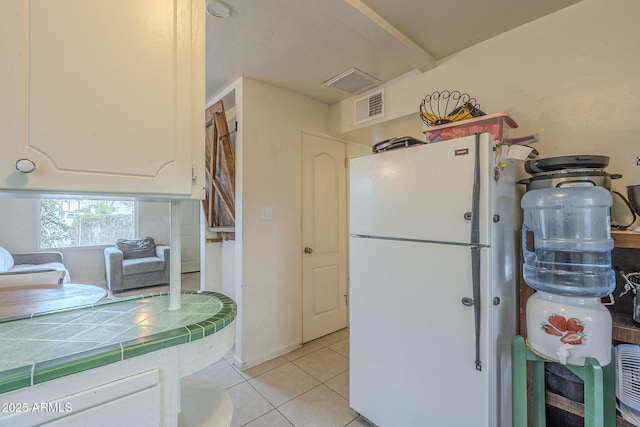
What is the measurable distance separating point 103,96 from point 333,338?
109 inches

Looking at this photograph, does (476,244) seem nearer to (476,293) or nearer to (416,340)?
(476,293)

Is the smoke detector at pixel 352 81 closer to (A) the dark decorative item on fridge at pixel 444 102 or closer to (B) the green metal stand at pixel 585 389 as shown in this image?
(A) the dark decorative item on fridge at pixel 444 102

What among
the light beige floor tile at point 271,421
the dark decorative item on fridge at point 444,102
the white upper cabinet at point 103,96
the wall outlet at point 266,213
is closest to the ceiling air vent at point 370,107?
the dark decorative item on fridge at point 444,102

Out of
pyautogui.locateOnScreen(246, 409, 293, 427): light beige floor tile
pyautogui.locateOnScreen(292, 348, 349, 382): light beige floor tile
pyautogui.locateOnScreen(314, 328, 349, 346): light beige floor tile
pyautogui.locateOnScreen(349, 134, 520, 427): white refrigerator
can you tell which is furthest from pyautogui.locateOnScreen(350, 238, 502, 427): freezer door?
pyautogui.locateOnScreen(314, 328, 349, 346): light beige floor tile

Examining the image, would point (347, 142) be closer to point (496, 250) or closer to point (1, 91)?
point (496, 250)

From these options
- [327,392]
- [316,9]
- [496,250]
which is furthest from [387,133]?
[327,392]

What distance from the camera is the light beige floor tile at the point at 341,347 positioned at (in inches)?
102

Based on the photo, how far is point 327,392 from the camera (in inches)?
80.3

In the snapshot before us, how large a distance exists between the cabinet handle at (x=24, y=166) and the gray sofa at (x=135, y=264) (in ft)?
14.9

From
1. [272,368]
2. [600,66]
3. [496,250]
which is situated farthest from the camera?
[272,368]

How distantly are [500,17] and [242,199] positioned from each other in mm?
2158

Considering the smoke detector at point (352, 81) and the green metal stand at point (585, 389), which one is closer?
the green metal stand at point (585, 389)

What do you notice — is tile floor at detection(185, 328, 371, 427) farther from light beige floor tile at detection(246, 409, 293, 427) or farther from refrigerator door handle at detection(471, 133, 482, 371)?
refrigerator door handle at detection(471, 133, 482, 371)

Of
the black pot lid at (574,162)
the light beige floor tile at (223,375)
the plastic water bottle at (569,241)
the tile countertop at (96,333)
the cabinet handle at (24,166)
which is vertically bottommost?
the light beige floor tile at (223,375)
